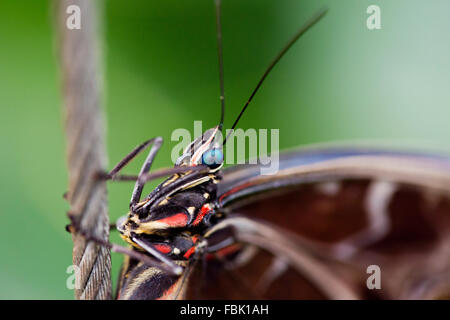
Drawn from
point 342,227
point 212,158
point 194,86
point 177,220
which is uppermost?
point 194,86

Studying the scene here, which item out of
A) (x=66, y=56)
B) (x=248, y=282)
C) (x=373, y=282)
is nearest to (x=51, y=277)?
(x=248, y=282)

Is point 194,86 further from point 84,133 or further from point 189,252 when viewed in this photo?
point 84,133

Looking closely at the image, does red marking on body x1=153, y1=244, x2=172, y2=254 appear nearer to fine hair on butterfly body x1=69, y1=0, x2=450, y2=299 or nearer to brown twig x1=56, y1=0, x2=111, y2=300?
fine hair on butterfly body x1=69, y1=0, x2=450, y2=299

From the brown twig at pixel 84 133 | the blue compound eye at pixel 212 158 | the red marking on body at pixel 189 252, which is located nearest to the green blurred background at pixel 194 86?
the red marking on body at pixel 189 252

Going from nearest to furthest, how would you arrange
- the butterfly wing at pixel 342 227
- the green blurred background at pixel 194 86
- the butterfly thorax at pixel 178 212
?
the butterfly thorax at pixel 178 212, the butterfly wing at pixel 342 227, the green blurred background at pixel 194 86

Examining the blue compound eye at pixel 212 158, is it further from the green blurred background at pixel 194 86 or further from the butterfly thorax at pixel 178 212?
the green blurred background at pixel 194 86

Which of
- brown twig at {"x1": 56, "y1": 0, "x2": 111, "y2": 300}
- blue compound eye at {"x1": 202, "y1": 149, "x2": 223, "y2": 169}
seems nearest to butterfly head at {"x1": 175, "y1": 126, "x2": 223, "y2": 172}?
blue compound eye at {"x1": 202, "y1": 149, "x2": 223, "y2": 169}

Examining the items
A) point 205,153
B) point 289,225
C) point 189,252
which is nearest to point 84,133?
point 205,153
